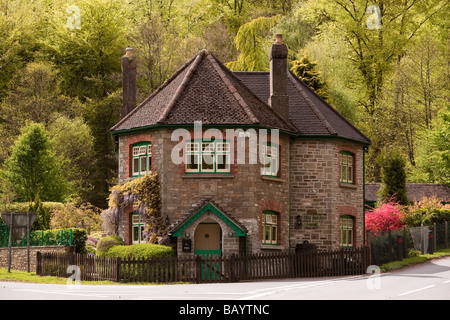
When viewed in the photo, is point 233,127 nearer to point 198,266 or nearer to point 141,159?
point 141,159

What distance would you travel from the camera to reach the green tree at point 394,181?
149ft

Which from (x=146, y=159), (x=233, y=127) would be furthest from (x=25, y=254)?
(x=233, y=127)

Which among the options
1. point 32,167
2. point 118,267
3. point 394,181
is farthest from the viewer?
point 394,181

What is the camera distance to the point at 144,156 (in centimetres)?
3209

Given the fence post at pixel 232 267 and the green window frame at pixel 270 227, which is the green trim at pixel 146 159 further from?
the fence post at pixel 232 267

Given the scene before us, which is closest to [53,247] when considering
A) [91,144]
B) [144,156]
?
[144,156]

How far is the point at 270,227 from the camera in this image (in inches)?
1248

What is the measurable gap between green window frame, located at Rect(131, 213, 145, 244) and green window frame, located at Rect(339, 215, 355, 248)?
9.31 metres

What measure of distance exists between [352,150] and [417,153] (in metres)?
21.6

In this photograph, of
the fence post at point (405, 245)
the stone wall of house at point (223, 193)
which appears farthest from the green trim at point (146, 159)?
the fence post at point (405, 245)

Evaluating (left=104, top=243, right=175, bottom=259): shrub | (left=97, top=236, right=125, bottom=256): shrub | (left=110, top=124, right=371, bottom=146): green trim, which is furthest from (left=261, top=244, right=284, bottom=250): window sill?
(left=97, top=236, right=125, bottom=256): shrub

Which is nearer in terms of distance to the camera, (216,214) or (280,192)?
(216,214)

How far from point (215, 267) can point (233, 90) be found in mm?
8508
